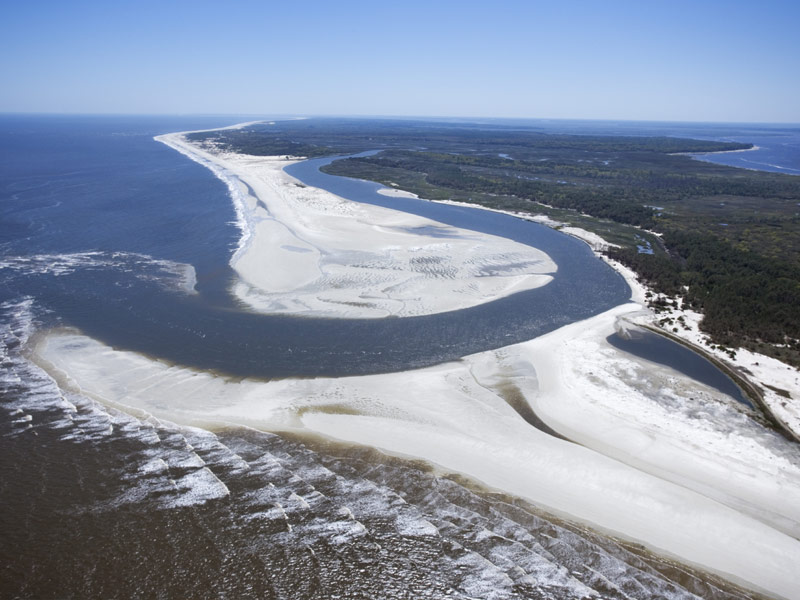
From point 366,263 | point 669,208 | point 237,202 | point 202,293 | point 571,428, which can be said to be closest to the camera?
point 571,428

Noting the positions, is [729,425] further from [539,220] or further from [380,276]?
[539,220]

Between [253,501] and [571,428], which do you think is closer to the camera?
[253,501]

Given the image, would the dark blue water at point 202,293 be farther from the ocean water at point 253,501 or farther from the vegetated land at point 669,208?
the vegetated land at point 669,208

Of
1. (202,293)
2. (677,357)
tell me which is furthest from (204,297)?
(677,357)

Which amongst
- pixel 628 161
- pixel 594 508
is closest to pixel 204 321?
pixel 594 508

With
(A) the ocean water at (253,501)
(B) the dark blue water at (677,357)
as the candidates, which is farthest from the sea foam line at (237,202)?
(B) the dark blue water at (677,357)

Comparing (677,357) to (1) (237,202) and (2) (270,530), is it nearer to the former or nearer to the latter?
(2) (270,530)
